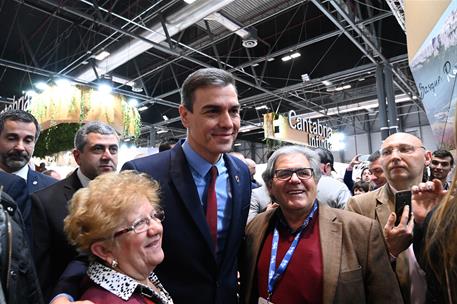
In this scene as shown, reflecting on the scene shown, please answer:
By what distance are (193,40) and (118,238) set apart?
8556 millimetres

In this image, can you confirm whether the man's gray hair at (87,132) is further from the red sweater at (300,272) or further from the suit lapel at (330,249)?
the suit lapel at (330,249)

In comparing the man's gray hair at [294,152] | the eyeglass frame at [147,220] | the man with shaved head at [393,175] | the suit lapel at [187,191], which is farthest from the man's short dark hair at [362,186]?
the eyeglass frame at [147,220]

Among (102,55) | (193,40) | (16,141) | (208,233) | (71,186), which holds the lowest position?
(208,233)

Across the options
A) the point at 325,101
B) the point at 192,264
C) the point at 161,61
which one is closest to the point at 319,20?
the point at 161,61

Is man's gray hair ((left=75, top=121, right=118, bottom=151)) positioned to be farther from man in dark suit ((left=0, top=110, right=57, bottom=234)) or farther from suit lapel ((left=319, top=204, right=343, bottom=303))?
suit lapel ((left=319, top=204, right=343, bottom=303))

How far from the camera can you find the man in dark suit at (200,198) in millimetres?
1600

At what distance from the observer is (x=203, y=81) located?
165cm

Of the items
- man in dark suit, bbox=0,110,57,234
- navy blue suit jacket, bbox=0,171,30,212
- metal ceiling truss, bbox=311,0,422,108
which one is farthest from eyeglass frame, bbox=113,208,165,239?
metal ceiling truss, bbox=311,0,422,108

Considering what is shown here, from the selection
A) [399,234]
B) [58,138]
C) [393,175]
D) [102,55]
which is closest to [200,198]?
[399,234]

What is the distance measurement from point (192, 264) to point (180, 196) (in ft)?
0.98

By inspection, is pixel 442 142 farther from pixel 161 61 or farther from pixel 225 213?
pixel 161 61

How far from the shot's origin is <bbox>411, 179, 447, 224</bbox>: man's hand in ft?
4.79

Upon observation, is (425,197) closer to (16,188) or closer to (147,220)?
(147,220)

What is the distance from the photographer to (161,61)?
1062 centimetres
